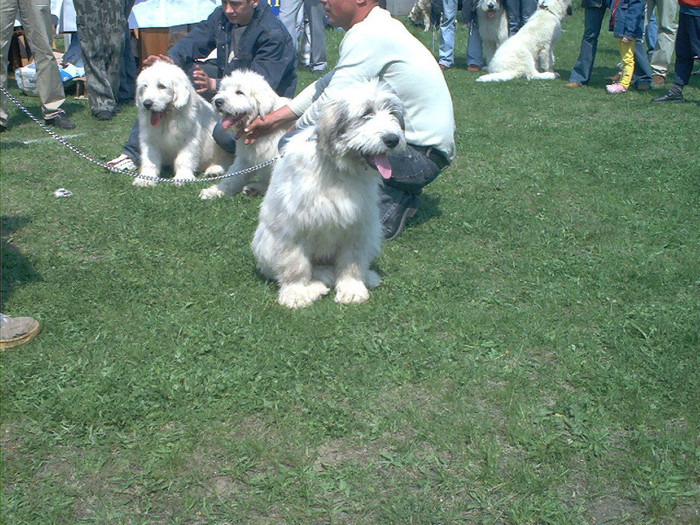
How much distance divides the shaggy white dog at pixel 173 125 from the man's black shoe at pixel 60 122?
2.42 meters

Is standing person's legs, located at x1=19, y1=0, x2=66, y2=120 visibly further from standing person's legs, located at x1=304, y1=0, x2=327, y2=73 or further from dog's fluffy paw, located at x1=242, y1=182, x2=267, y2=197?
standing person's legs, located at x1=304, y1=0, x2=327, y2=73

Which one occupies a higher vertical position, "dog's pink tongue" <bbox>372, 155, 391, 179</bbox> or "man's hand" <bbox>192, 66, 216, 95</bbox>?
"dog's pink tongue" <bbox>372, 155, 391, 179</bbox>

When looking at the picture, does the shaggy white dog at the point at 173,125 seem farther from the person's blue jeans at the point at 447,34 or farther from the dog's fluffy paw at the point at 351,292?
the person's blue jeans at the point at 447,34

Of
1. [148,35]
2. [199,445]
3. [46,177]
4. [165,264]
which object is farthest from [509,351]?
[148,35]

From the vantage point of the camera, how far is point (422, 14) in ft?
65.1

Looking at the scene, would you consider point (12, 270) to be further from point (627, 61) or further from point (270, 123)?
point (627, 61)

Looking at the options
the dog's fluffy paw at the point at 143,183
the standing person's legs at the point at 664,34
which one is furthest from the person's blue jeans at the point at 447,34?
the dog's fluffy paw at the point at 143,183

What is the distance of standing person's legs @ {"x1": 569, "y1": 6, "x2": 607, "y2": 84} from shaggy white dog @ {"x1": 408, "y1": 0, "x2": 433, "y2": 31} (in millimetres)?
8641

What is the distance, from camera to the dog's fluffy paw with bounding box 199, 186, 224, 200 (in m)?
6.09

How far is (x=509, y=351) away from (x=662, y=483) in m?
1.13

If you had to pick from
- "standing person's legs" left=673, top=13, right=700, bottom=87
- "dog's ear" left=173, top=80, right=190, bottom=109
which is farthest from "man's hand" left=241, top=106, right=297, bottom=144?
"standing person's legs" left=673, top=13, right=700, bottom=87

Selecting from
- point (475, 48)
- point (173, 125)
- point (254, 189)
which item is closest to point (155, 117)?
point (173, 125)

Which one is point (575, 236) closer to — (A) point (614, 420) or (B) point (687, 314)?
(B) point (687, 314)

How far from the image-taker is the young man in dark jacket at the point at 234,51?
6527 mm
